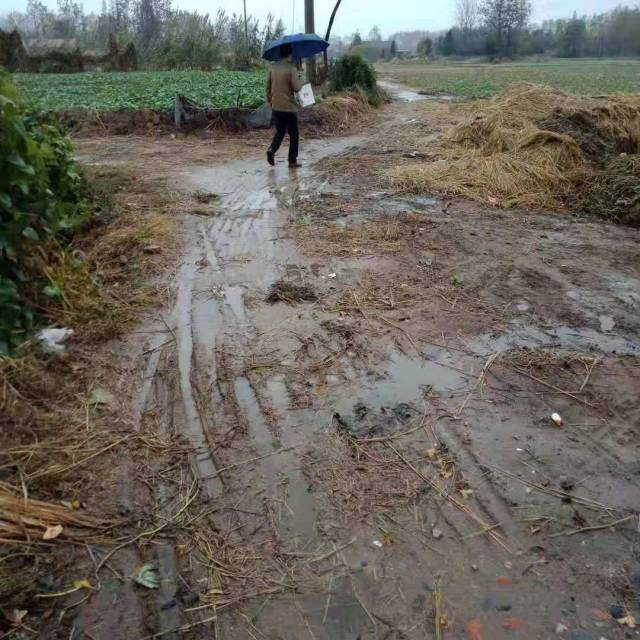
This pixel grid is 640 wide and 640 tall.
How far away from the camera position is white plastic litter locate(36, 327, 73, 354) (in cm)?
390

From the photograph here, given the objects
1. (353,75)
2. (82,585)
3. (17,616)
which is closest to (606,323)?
(82,585)

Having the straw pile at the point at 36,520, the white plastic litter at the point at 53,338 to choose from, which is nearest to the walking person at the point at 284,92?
the white plastic litter at the point at 53,338

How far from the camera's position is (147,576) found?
2.45 metres

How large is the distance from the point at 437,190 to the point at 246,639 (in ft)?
23.3

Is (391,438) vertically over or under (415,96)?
under

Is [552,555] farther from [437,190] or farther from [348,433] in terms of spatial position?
[437,190]

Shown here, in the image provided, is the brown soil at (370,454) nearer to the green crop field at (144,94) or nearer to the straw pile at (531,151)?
the straw pile at (531,151)

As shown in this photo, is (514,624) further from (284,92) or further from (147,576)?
(284,92)

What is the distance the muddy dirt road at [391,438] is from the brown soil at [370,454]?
12 millimetres

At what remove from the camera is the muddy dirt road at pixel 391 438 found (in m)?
2.33

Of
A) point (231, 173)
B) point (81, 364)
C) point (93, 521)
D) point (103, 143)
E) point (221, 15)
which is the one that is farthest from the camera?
point (221, 15)

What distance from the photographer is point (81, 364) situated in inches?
155

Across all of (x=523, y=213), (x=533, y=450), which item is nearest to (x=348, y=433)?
(x=533, y=450)

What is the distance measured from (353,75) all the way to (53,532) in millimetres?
17930
